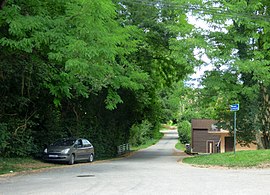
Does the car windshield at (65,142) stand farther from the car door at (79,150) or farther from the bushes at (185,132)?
the bushes at (185,132)

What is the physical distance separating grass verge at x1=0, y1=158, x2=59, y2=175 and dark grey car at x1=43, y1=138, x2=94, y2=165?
0.61 m

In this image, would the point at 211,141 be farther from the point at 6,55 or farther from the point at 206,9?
the point at 6,55

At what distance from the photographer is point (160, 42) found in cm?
2923

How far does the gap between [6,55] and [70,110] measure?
1311 cm

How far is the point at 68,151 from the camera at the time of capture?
2259 cm

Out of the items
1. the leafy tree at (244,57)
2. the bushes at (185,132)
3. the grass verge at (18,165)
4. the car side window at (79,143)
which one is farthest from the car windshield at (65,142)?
the bushes at (185,132)

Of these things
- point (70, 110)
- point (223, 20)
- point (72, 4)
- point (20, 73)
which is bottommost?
point (70, 110)

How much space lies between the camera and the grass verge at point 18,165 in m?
17.6

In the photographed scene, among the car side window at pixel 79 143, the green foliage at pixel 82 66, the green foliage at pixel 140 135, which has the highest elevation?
the green foliage at pixel 82 66

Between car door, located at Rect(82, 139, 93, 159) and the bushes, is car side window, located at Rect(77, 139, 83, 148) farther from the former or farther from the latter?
the bushes

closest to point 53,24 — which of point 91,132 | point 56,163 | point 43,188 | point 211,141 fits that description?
point 43,188

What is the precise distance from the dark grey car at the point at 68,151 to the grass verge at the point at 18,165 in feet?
1.99

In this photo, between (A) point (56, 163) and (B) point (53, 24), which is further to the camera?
(A) point (56, 163)

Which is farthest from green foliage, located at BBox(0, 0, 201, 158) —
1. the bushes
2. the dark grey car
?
the bushes
